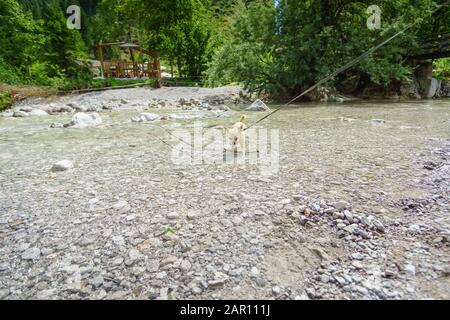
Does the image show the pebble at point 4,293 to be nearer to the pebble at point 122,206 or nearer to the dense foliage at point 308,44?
the pebble at point 122,206

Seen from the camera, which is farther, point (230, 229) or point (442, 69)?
point (442, 69)

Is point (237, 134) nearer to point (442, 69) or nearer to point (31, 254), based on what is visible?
point (31, 254)

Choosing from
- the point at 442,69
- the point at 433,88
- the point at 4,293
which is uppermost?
the point at 442,69

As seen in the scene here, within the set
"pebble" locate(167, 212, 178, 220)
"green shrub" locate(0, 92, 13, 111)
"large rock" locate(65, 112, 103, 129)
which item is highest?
"green shrub" locate(0, 92, 13, 111)

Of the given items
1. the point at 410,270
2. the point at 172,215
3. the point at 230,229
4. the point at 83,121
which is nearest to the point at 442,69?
the point at 83,121

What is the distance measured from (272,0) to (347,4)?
132 inches

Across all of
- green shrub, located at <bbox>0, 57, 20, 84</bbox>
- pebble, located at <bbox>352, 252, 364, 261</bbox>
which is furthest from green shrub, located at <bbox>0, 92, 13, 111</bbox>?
pebble, located at <bbox>352, 252, 364, 261</bbox>

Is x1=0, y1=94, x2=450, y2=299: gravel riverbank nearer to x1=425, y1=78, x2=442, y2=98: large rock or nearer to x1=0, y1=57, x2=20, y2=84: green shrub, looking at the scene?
x1=425, y1=78, x2=442, y2=98: large rock

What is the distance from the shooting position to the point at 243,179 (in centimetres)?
303

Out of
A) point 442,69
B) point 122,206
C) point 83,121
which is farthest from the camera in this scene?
point 442,69

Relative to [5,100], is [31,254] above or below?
below

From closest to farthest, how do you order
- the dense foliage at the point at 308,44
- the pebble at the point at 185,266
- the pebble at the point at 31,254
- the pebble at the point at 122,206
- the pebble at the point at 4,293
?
the pebble at the point at 4,293, the pebble at the point at 185,266, the pebble at the point at 31,254, the pebble at the point at 122,206, the dense foliage at the point at 308,44

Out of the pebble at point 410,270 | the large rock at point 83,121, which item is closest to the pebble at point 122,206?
the pebble at point 410,270
